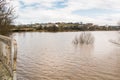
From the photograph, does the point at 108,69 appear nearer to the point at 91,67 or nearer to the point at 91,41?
the point at 91,67

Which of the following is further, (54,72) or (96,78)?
(54,72)

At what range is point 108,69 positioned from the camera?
16.4m

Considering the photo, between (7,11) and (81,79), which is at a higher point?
(7,11)

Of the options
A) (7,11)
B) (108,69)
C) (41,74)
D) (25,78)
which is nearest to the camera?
(25,78)

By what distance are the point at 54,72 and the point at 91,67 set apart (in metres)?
3.67

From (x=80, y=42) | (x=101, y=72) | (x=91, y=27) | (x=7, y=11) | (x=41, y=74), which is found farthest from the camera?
(x=91, y=27)

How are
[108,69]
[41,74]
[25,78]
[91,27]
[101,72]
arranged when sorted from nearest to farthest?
[25,78]
[41,74]
[101,72]
[108,69]
[91,27]

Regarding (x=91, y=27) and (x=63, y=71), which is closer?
(x=63, y=71)

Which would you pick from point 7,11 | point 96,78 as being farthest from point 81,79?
point 7,11

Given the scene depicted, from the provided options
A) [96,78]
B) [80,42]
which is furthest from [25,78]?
[80,42]

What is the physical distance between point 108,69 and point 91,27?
487 feet

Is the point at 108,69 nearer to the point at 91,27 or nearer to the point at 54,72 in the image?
the point at 54,72

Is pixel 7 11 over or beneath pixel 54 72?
over

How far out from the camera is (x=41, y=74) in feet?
46.9
